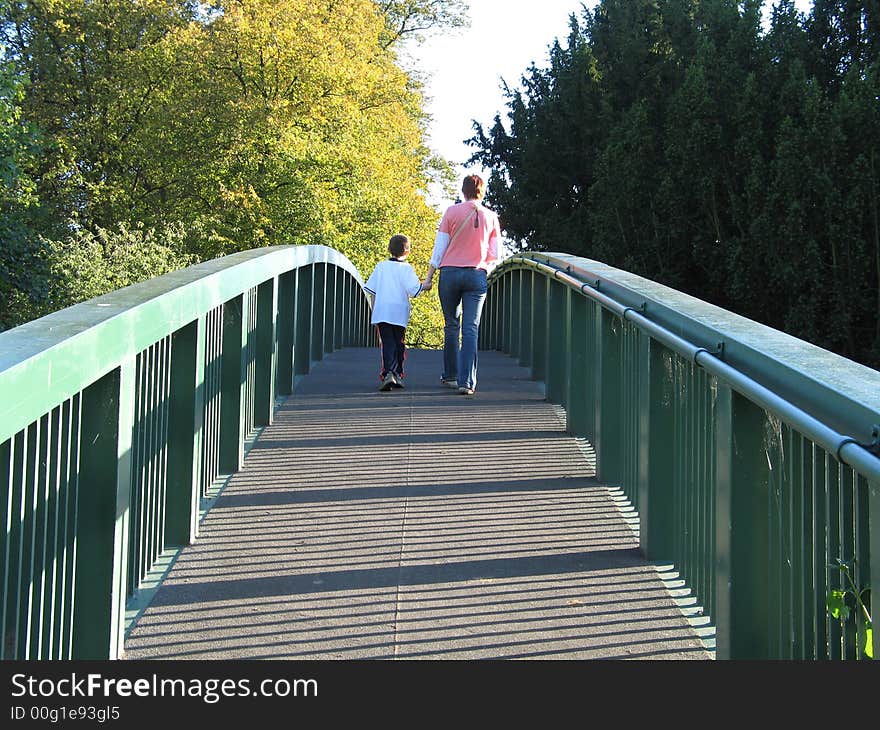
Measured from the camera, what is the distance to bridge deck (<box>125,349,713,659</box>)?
4.11m

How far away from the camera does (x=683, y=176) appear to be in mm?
26859

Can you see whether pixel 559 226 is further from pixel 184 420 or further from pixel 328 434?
pixel 184 420

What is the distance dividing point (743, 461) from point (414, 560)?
169 cm

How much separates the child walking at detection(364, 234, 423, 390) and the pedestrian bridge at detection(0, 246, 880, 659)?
2220 millimetres

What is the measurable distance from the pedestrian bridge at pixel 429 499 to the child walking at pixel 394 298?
7.28 feet

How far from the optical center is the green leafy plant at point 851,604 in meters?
2.78

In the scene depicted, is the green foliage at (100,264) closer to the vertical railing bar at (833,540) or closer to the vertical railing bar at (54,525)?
the vertical railing bar at (54,525)

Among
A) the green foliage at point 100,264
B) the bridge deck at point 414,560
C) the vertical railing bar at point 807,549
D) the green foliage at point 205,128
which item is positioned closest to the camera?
the vertical railing bar at point 807,549

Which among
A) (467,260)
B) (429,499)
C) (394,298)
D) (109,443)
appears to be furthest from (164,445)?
(394,298)

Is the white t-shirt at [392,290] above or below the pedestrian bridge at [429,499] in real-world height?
above

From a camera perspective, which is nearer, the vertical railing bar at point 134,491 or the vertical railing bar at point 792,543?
the vertical railing bar at point 792,543

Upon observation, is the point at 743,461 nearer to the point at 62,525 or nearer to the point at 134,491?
the point at 62,525

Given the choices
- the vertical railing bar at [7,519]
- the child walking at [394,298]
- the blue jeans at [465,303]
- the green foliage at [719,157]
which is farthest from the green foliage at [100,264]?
the vertical railing bar at [7,519]

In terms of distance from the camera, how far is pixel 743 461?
3686 millimetres
